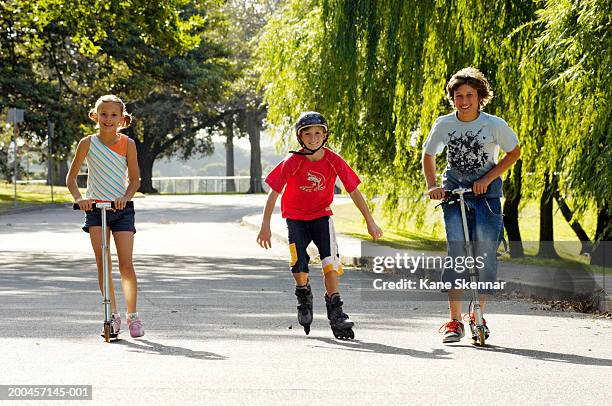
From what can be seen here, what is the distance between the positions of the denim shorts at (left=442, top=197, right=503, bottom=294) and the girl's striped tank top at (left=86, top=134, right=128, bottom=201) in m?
2.27

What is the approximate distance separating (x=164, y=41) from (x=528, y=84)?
12.7 meters

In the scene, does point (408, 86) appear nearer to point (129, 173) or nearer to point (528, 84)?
point (528, 84)

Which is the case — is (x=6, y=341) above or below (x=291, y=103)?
below

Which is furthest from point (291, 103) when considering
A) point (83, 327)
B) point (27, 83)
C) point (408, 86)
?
point (27, 83)

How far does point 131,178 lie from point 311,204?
129 centimetres

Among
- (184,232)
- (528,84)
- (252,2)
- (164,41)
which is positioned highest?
(252,2)

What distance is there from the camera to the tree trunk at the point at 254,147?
72625mm

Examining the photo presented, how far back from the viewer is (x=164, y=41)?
24.2 m

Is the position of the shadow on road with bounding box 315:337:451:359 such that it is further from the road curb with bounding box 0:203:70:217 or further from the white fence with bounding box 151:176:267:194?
the white fence with bounding box 151:176:267:194

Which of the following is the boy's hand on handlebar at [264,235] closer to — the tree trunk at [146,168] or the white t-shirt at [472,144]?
the white t-shirt at [472,144]

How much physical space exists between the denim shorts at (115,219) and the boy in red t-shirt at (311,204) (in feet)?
3.03

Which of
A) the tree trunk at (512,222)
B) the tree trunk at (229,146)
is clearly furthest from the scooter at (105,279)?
the tree trunk at (229,146)

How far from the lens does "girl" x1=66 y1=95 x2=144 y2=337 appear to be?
8742mm

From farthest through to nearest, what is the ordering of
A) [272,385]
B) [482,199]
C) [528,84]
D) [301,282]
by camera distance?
[528,84]
[301,282]
[482,199]
[272,385]
